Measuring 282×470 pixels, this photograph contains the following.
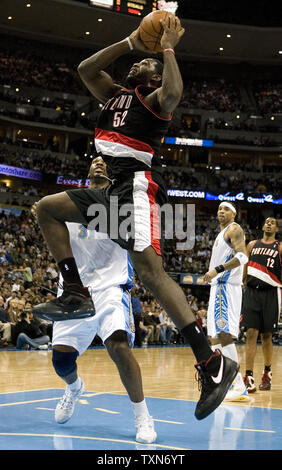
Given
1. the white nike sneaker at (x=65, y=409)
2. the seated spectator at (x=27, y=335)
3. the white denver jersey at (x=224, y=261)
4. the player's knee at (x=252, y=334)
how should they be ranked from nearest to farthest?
the white nike sneaker at (x=65, y=409) → the white denver jersey at (x=224, y=261) → the player's knee at (x=252, y=334) → the seated spectator at (x=27, y=335)

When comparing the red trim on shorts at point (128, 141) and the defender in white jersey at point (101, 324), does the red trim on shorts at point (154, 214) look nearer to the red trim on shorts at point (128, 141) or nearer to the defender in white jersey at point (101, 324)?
the red trim on shorts at point (128, 141)

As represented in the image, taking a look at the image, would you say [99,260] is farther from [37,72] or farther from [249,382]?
[37,72]

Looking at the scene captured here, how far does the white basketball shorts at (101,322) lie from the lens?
13.5ft

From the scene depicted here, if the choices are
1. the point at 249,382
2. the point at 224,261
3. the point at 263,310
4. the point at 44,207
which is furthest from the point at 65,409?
the point at 263,310

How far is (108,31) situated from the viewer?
3391 cm

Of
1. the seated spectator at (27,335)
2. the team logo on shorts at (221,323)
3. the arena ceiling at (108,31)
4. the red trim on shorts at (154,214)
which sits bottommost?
the seated spectator at (27,335)

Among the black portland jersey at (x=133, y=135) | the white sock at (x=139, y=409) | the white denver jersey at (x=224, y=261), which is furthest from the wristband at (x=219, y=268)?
the black portland jersey at (x=133, y=135)

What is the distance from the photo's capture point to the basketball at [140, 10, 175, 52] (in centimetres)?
363

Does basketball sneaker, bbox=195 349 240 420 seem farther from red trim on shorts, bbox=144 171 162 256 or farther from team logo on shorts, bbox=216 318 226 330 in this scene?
team logo on shorts, bbox=216 318 226 330

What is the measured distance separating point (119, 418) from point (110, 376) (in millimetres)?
3260

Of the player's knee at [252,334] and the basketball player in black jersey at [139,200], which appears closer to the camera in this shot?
the basketball player in black jersey at [139,200]

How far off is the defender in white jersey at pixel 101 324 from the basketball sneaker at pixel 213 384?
0.57 metres

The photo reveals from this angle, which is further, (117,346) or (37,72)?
(37,72)

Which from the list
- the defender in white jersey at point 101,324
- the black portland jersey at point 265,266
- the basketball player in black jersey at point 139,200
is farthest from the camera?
the black portland jersey at point 265,266
